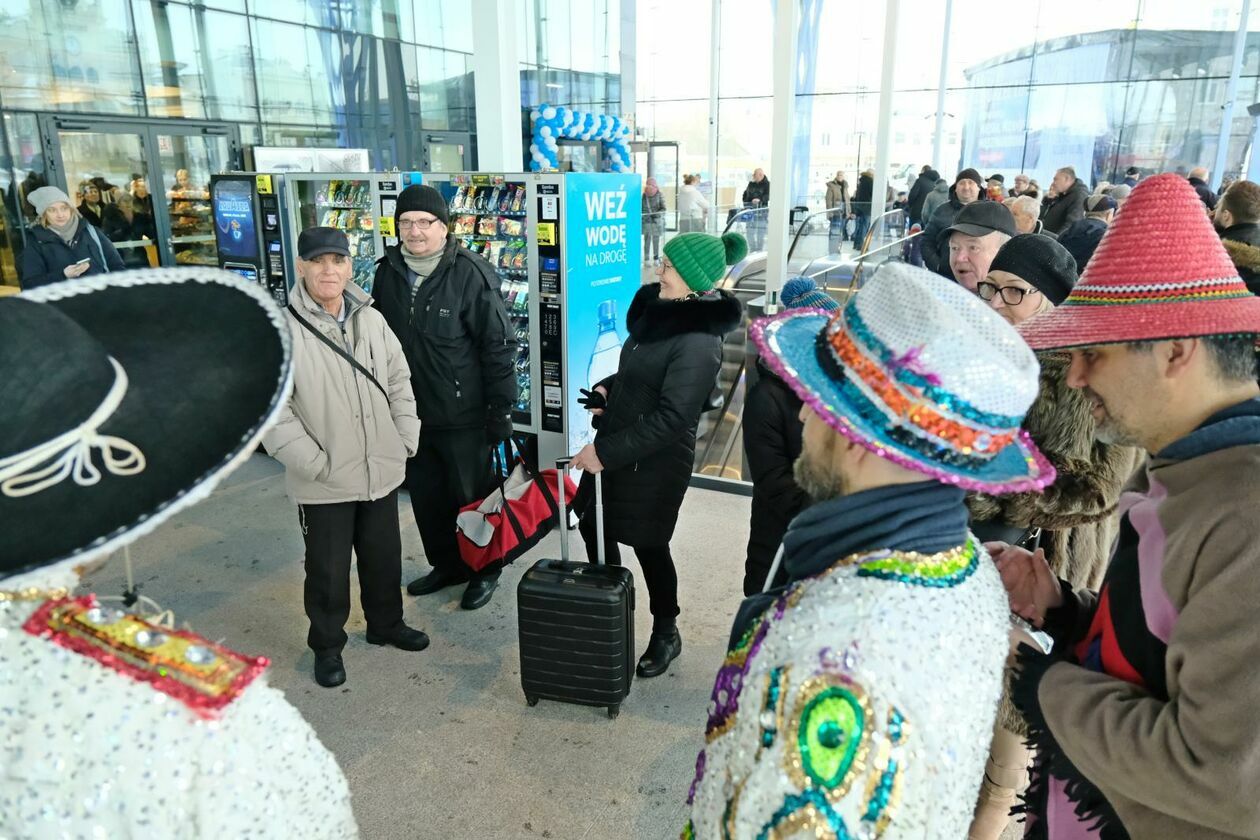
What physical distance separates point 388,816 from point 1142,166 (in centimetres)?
2021

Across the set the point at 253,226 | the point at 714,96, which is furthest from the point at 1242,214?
the point at 714,96

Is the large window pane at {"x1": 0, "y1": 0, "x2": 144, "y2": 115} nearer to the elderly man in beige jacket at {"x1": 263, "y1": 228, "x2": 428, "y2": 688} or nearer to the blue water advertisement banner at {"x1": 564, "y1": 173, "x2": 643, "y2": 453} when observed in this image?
the blue water advertisement banner at {"x1": 564, "y1": 173, "x2": 643, "y2": 453}

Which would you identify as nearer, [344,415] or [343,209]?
[344,415]

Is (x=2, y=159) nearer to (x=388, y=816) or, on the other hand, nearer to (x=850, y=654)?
(x=388, y=816)

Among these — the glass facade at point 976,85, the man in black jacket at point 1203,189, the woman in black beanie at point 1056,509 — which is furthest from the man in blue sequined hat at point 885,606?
the glass facade at point 976,85

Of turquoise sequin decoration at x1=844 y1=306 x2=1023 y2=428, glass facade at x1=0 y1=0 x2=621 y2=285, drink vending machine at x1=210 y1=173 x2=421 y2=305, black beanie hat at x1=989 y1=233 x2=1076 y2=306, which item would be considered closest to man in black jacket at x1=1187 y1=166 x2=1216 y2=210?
black beanie hat at x1=989 y1=233 x2=1076 y2=306

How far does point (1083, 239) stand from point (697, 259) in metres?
3.11

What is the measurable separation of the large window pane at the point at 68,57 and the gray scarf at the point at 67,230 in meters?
4.38

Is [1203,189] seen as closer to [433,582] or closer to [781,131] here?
[781,131]

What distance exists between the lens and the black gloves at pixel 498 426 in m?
3.80

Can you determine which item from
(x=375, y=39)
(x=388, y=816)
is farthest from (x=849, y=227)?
(x=388, y=816)

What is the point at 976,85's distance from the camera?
18.8 m

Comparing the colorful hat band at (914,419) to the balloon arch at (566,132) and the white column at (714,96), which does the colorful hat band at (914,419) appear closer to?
the balloon arch at (566,132)

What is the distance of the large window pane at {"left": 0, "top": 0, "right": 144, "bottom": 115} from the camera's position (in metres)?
8.95
